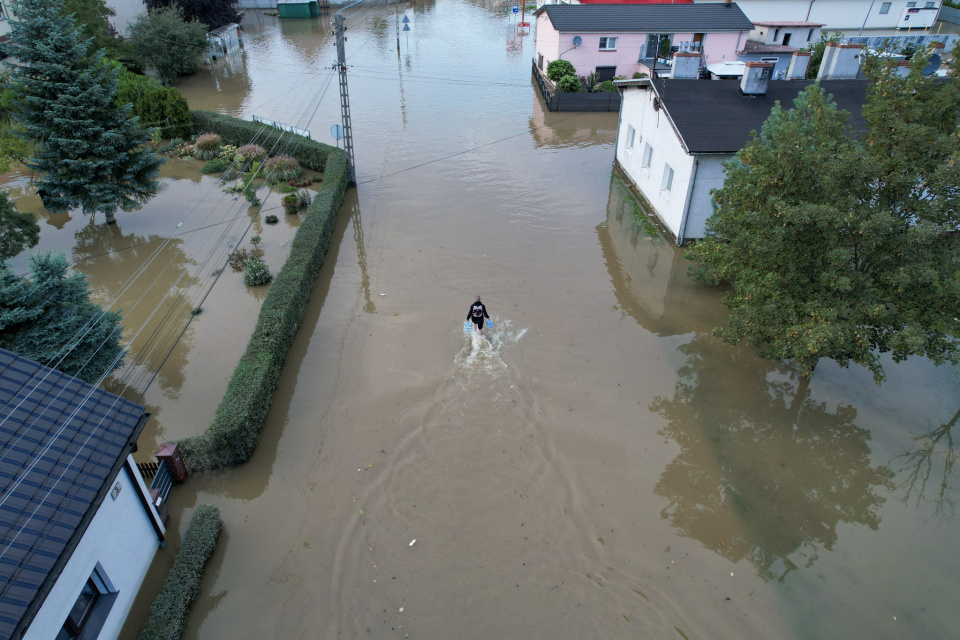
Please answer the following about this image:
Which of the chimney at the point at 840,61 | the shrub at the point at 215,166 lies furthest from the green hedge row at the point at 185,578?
the chimney at the point at 840,61

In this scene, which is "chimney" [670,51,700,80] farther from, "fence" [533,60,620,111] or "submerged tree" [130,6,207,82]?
"submerged tree" [130,6,207,82]

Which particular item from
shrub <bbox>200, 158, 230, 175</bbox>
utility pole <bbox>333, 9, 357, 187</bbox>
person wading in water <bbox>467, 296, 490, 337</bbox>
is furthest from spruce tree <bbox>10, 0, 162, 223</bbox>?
person wading in water <bbox>467, 296, 490, 337</bbox>

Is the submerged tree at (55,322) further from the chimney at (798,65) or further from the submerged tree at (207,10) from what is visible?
the submerged tree at (207,10)

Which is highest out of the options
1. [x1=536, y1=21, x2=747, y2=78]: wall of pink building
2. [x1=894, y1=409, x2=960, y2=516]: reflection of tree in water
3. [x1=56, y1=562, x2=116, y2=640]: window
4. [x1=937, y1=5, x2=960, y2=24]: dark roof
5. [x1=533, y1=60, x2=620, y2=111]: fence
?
[x1=937, y1=5, x2=960, y2=24]: dark roof

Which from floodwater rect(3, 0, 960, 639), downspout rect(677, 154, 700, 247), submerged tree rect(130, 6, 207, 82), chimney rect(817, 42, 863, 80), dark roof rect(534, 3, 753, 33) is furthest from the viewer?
submerged tree rect(130, 6, 207, 82)

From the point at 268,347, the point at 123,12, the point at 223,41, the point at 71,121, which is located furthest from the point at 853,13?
the point at 123,12

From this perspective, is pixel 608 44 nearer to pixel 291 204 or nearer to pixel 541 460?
pixel 291 204

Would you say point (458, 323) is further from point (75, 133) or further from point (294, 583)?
point (75, 133)

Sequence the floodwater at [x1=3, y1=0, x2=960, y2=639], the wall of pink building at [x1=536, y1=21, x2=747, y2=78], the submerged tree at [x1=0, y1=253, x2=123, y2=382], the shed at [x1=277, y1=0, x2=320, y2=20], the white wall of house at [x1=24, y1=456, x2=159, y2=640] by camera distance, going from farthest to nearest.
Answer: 1. the shed at [x1=277, y1=0, x2=320, y2=20]
2. the wall of pink building at [x1=536, y1=21, x2=747, y2=78]
3. the submerged tree at [x1=0, y1=253, x2=123, y2=382]
4. the floodwater at [x1=3, y1=0, x2=960, y2=639]
5. the white wall of house at [x1=24, y1=456, x2=159, y2=640]
